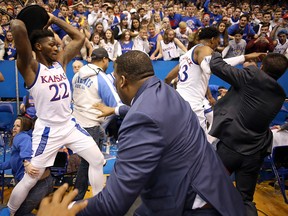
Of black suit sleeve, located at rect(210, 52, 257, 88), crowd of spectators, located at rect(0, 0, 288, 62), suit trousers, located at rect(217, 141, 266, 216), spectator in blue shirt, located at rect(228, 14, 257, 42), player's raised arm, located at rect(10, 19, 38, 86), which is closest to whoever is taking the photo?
player's raised arm, located at rect(10, 19, 38, 86)

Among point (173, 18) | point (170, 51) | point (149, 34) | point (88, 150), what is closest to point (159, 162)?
point (88, 150)

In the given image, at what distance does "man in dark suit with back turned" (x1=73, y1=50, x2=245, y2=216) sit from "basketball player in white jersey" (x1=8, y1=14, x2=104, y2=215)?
5.24 ft

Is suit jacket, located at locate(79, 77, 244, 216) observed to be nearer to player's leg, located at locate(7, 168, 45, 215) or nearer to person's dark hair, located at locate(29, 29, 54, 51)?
player's leg, located at locate(7, 168, 45, 215)

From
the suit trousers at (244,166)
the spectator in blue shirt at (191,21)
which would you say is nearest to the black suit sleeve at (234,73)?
the suit trousers at (244,166)

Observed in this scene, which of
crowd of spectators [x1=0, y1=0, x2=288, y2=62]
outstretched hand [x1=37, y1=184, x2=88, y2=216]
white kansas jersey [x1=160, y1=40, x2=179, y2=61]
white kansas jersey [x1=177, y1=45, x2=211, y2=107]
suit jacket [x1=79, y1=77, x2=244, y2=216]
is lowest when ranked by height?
white kansas jersey [x1=160, y1=40, x2=179, y2=61]

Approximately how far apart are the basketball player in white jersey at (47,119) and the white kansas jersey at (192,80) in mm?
1427

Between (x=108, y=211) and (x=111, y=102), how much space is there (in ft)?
7.68

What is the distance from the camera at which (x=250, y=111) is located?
3029 mm

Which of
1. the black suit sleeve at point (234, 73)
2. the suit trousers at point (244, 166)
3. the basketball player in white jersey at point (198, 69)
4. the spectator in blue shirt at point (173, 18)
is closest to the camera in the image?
the black suit sleeve at point (234, 73)

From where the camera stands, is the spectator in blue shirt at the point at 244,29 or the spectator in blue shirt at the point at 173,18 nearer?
the spectator in blue shirt at the point at 244,29

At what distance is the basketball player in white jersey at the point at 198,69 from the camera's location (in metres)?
3.93

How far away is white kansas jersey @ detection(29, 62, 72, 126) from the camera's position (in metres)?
3.21

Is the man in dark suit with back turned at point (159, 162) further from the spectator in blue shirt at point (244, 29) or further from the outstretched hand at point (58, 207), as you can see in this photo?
the spectator in blue shirt at point (244, 29)

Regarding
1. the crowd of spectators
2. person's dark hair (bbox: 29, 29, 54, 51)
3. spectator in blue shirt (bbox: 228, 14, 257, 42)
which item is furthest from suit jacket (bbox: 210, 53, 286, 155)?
spectator in blue shirt (bbox: 228, 14, 257, 42)
